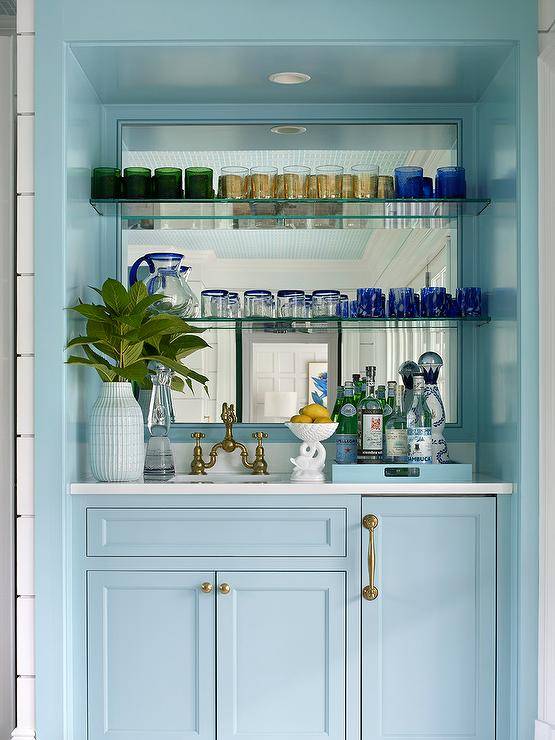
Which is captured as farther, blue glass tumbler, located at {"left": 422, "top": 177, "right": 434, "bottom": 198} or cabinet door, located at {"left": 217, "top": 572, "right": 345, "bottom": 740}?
blue glass tumbler, located at {"left": 422, "top": 177, "right": 434, "bottom": 198}

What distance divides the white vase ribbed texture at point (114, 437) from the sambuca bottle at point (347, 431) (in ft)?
2.23

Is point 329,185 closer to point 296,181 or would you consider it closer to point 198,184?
point 296,181

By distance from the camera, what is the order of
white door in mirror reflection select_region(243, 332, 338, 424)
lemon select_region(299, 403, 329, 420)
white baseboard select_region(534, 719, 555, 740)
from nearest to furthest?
1. white baseboard select_region(534, 719, 555, 740)
2. lemon select_region(299, 403, 329, 420)
3. white door in mirror reflection select_region(243, 332, 338, 424)

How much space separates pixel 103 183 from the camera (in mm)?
3068

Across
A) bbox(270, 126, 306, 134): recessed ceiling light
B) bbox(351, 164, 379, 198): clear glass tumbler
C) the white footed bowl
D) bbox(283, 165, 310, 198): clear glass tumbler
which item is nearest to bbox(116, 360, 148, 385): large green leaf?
the white footed bowl

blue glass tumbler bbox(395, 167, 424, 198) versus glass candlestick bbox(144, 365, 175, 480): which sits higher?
blue glass tumbler bbox(395, 167, 424, 198)

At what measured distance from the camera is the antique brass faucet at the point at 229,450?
312 cm

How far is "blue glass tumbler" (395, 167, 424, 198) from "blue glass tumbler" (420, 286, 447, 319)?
0.34m

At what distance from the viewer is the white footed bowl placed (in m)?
2.82

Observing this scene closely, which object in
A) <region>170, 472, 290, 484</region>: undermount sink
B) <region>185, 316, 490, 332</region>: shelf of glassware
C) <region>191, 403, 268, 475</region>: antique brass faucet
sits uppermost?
<region>185, 316, 490, 332</region>: shelf of glassware

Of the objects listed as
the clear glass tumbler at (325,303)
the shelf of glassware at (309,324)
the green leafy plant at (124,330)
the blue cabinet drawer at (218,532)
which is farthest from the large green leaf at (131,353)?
the clear glass tumbler at (325,303)

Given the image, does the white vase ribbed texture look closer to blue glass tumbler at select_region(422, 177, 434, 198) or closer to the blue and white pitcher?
the blue and white pitcher

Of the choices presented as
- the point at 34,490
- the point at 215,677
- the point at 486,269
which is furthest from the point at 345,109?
the point at 215,677

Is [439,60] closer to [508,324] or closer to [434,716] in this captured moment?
[508,324]
